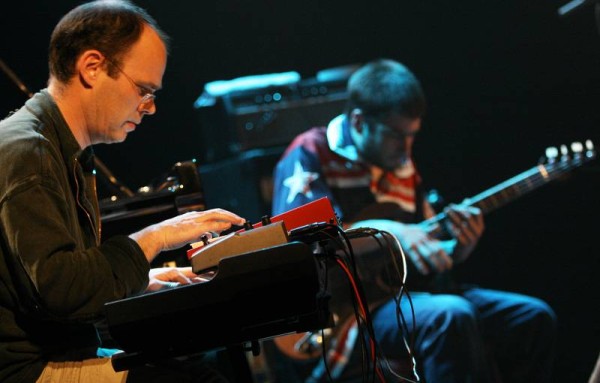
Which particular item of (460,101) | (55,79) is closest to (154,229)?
(55,79)

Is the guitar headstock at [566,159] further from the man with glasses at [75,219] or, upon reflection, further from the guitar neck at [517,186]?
the man with glasses at [75,219]

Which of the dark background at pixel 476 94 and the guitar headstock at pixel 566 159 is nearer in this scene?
the guitar headstock at pixel 566 159

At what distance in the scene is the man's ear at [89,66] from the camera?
190 cm

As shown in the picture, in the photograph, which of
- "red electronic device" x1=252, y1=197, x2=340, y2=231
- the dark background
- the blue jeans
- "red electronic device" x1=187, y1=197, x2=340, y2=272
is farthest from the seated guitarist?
"red electronic device" x1=187, y1=197, x2=340, y2=272

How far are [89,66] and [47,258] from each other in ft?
2.07

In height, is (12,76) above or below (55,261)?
above

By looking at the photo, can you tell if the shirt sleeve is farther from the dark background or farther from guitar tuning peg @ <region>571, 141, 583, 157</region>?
guitar tuning peg @ <region>571, 141, 583, 157</region>

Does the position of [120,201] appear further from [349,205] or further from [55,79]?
[349,205]

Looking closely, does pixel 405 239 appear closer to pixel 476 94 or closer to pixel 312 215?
pixel 476 94

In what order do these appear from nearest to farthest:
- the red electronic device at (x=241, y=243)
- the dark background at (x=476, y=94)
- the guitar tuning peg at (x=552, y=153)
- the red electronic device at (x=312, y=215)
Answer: the red electronic device at (x=241, y=243) < the red electronic device at (x=312, y=215) < the guitar tuning peg at (x=552, y=153) < the dark background at (x=476, y=94)

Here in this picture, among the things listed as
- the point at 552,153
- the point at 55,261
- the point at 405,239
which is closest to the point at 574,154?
the point at 552,153

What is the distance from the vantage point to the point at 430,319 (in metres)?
3.59

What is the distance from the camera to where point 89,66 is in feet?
6.26

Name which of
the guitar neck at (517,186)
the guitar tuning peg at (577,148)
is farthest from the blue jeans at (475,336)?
the guitar tuning peg at (577,148)
